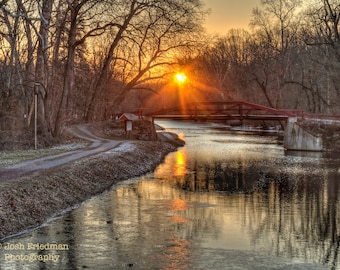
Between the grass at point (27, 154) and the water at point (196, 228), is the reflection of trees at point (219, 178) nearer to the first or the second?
the water at point (196, 228)

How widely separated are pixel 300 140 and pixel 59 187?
1017 inches

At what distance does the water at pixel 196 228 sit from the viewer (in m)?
10.6

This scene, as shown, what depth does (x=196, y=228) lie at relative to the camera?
13328 millimetres

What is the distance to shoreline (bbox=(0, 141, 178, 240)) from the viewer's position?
13.0 metres

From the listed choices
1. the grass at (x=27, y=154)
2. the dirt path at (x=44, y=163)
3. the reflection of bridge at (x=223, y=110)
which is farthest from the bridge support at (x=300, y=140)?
the grass at (x=27, y=154)

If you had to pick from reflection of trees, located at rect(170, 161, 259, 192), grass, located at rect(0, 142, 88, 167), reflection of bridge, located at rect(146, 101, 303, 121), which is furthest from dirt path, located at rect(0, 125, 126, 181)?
reflection of bridge, located at rect(146, 101, 303, 121)

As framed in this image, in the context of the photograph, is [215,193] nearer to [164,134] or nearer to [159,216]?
[159,216]

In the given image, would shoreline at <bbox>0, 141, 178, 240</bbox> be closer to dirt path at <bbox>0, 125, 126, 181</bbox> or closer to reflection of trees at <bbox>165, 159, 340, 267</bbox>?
dirt path at <bbox>0, 125, 126, 181</bbox>

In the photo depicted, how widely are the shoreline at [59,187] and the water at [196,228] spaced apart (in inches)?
20.9

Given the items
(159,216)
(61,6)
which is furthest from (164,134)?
(159,216)

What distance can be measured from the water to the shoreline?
0.53 meters

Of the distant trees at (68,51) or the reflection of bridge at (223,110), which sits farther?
the reflection of bridge at (223,110)

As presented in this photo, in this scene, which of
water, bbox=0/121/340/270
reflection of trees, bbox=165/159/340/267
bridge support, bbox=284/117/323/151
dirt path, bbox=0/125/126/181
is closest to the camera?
water, bbox=0/121/340/270

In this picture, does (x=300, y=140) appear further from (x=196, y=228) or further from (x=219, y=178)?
(x=196, y=228)
